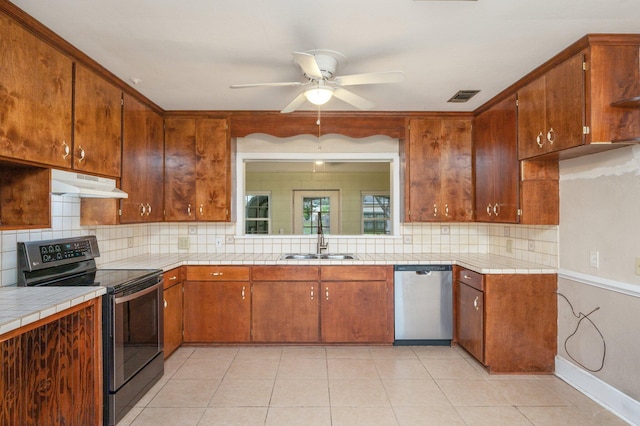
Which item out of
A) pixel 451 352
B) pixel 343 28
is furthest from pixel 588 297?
pixel 343 28

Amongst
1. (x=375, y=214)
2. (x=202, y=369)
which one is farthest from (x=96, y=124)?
(x=375, y=214)

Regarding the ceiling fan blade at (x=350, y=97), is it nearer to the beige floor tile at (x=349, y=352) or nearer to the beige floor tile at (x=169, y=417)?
the beige floor tile at (x=349, y=352)

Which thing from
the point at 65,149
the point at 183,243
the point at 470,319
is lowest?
the point at 470,319

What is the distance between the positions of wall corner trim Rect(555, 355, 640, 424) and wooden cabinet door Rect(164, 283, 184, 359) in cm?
314

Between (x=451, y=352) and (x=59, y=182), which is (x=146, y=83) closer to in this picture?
(x=59, y=182)

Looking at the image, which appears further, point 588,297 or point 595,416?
point 588,297

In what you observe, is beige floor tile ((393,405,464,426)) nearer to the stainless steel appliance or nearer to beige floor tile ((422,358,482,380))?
beige floor tile ((422,358,482,380))

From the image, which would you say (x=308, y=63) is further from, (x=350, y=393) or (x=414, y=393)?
(x=414, y=393)

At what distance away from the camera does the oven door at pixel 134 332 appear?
2205mm

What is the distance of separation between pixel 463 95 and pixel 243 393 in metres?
2.94

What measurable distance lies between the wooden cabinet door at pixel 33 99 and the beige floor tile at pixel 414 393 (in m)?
2.62

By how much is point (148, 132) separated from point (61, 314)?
1967 millimetres

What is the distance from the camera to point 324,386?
2689 millimetres

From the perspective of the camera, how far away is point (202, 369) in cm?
298
